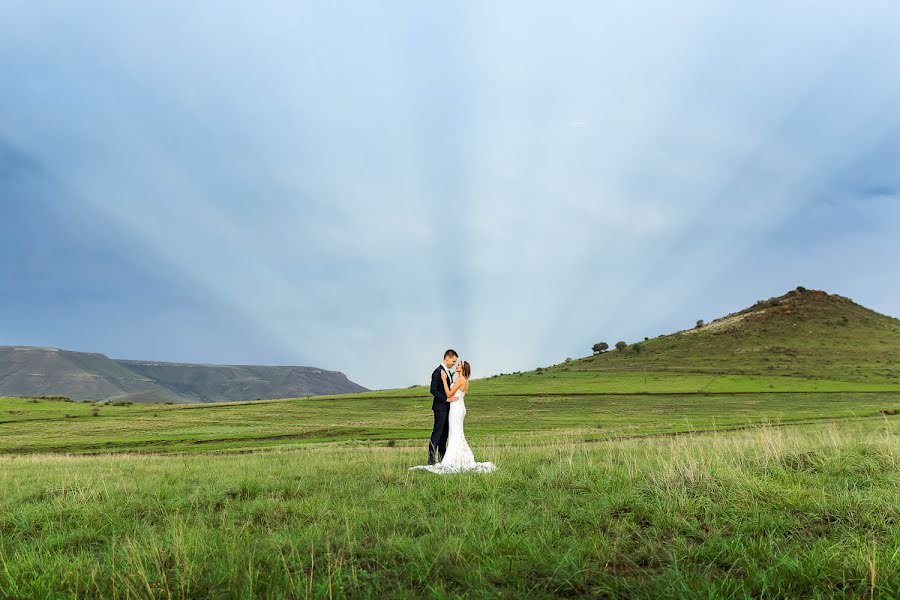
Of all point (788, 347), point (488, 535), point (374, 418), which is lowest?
point (374, 418)

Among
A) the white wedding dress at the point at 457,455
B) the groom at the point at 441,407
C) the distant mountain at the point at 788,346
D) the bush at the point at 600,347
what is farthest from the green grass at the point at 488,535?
the bush at the point at 600,347

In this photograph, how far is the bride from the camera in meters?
11.9

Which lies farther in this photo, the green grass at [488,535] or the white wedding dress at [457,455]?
the white wedding dress at [457,455]

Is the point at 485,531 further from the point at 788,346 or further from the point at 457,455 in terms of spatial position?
the point at 788,346

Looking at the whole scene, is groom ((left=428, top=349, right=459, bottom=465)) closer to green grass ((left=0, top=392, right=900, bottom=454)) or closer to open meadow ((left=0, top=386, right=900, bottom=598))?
open meadow ((left=0, top=386, right=900, bottom=598))

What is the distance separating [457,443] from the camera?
43.2 ft

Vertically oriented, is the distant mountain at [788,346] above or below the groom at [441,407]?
above

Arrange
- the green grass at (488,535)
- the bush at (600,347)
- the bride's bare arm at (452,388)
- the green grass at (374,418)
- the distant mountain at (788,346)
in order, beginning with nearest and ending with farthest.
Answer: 1. the green grass at (488,535)
2. the bride's bare arm at (452,388)
3. the green grass at (374,418)
4. the distant mountain at (788,346)
5. the bush at (600,347)

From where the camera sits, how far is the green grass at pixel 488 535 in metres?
4.42

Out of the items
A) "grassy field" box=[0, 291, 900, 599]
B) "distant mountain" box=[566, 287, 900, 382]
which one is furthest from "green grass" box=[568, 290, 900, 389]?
"grassy field" box=[0, 291, 900, 599]


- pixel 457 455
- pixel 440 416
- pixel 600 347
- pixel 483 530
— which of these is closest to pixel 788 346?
pixel 600 347

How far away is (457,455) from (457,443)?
1.37 ft

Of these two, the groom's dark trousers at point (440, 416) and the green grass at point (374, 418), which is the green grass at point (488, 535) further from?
the green grass at point (374, 418)

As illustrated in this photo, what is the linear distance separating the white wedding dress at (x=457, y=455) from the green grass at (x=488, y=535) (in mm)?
1620
